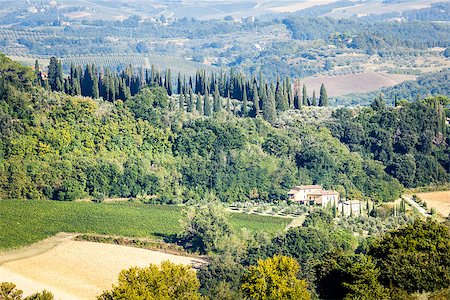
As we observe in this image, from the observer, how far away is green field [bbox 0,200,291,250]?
67750 mm

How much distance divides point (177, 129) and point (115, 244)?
76.5 ft

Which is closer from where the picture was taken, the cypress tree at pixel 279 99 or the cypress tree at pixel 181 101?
the cypress tree at pixel 181 101

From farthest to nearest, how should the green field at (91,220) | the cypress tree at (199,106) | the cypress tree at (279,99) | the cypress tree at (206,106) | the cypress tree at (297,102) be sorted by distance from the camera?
the cypress tree at (297,102) → the cypress tree at (279,99) → the cypress tree at (206,106) → the cypress tree at (199,106) → the green field at (91,220)

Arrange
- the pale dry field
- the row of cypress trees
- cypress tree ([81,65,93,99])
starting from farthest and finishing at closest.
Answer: cypress tree ([81,65,93,99]), the row of cypress trees, the pale dry field

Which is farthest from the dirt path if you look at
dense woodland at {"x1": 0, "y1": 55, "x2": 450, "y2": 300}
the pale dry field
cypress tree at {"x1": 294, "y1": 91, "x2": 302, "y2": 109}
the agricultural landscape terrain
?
cypress tree at {"x1": 294, "y1": 91, "x2": 302, "y2": 109}

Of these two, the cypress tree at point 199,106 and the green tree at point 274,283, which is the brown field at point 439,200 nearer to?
the cypress tree at point 199,106

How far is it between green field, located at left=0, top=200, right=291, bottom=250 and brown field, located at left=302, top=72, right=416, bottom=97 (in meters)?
94.1

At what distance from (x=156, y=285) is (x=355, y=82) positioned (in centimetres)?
13727

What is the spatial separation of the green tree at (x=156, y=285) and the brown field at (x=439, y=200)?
38.7 m

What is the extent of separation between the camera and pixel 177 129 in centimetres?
8844

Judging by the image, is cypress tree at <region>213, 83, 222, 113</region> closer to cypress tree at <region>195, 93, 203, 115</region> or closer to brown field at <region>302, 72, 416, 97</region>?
cypress tree at <region>195, 93, 203, 115</region>

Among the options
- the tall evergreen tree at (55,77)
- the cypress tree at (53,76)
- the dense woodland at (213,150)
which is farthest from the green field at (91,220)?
the cypress tree at (53,76)

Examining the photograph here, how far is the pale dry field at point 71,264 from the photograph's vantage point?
56628mm

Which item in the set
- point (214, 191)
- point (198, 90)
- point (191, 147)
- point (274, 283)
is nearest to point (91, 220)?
point (214, 191)
